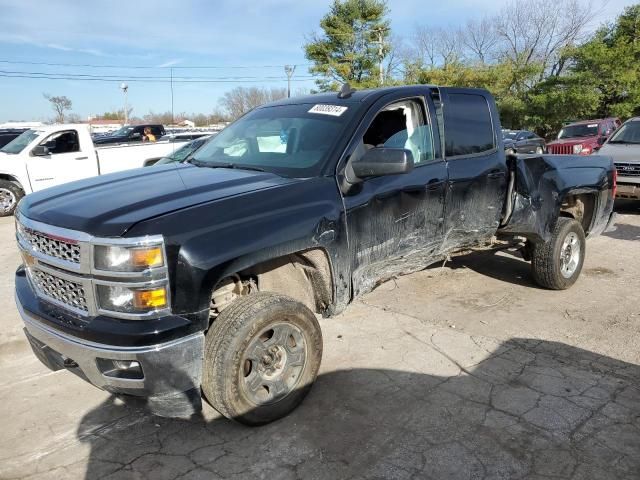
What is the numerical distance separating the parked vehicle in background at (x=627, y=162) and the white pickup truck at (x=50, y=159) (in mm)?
9958

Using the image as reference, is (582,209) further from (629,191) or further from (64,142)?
(64,142)

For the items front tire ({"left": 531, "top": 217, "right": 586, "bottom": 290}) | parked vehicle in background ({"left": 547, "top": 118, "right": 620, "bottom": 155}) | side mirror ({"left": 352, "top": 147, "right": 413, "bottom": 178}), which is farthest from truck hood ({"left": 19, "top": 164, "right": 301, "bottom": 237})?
parked vehicle in background ({"left": 547, "top": 118, "right": 620, "bottom": 155})

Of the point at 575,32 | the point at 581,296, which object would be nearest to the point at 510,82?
the point at 575,32

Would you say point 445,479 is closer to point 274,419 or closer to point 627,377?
point 274,419

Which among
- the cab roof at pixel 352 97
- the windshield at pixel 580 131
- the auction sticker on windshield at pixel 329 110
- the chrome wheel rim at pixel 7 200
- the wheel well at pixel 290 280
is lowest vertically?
the chrome wheel rim at pixel 7 200

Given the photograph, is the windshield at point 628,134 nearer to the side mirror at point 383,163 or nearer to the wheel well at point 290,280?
the side mirror at point 383,163

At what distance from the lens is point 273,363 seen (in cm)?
323

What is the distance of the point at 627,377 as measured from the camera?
3.72m

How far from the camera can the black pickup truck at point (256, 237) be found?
263 centimetres

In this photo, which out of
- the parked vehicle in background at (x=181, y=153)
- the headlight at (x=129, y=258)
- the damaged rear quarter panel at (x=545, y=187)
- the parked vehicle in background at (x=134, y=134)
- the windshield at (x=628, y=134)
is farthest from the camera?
the parked vehicle in background at (x=134, y=134)

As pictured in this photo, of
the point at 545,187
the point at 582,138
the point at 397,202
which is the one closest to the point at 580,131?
the point at 582,138

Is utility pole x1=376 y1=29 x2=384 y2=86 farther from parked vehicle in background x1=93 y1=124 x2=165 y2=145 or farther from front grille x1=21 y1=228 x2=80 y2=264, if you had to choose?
front grille x1=21 y1=228 x2=80 y2=264

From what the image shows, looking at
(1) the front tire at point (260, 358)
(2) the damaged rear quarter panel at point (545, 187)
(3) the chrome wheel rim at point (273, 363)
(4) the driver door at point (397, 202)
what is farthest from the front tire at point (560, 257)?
(3) the chrome wheel rim at point (273, 363)

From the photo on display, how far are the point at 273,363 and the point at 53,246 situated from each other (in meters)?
1.40
